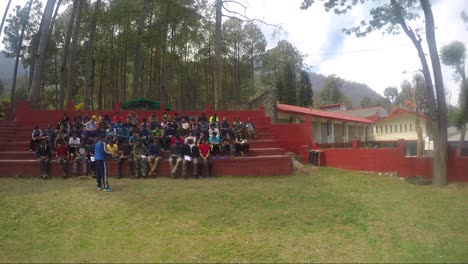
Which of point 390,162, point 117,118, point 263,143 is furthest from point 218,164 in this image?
point 390,162

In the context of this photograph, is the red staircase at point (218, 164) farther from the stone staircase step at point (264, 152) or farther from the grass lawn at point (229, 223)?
the grass lawn at point (229, 223)

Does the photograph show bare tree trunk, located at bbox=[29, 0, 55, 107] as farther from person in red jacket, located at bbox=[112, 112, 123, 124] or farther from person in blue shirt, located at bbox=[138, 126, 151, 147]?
person in blue shirt, located at bbox=[138, 126, 151, 147]

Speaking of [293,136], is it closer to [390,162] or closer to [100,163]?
[390,162]

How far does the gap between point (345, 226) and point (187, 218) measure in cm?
322

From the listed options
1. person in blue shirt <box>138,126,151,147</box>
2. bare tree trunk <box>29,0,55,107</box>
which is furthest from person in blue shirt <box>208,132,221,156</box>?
bare tree trunk <box>29,0,55,107</box>

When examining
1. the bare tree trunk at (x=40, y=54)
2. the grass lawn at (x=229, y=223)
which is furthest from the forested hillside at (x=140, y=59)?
the grass lawn at (x=229, y=223)

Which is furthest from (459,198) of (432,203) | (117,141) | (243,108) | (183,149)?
(243,108)

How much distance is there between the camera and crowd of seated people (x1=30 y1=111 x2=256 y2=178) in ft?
40.6

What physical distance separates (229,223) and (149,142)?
6811mm

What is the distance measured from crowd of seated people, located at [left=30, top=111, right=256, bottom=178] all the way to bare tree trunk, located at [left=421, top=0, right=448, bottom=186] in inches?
→ 256

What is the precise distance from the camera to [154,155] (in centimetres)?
1260

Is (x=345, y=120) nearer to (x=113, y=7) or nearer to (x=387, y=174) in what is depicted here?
(x=387, y=174)

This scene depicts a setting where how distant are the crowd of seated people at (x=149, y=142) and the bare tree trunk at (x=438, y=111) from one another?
650cm

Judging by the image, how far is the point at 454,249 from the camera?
6160 millimetres
